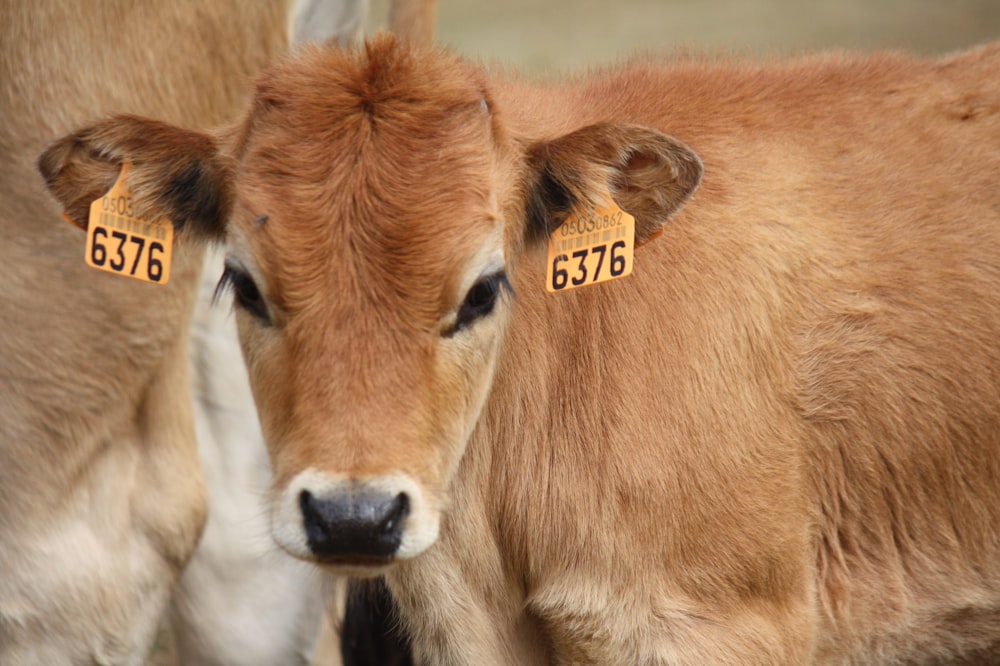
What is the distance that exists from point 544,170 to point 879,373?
50.4 inches

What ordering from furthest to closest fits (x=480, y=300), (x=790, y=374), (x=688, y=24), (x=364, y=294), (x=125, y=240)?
1. (x=688, y=24)
2. (x=790, y=374)
3. (x=125, y=240)
4. (x=480, y=300)
5. (x=364, y=294)

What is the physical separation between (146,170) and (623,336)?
1496mm

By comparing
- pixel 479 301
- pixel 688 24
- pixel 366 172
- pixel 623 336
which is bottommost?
pixel 623 336

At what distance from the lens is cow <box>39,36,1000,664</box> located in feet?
11.5

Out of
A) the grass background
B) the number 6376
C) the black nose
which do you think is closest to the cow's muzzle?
the black nose

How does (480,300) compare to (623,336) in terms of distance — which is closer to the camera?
(480,300)

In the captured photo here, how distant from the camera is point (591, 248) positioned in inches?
158

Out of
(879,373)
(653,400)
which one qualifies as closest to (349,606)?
(653,400)

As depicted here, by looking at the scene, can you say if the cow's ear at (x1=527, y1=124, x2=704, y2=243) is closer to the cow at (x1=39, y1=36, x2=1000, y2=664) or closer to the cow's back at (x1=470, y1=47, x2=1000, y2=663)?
the cow at (x1=39, y1=36, x2=1000, y2=664)

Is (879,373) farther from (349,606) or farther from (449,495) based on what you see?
(349,606)

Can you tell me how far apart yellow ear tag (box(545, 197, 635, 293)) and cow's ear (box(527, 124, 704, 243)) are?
0.04 metres

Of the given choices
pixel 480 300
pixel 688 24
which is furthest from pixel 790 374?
pixel 688 24

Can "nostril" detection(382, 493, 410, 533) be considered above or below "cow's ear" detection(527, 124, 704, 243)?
below

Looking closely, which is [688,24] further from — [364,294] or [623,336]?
[364,294]
